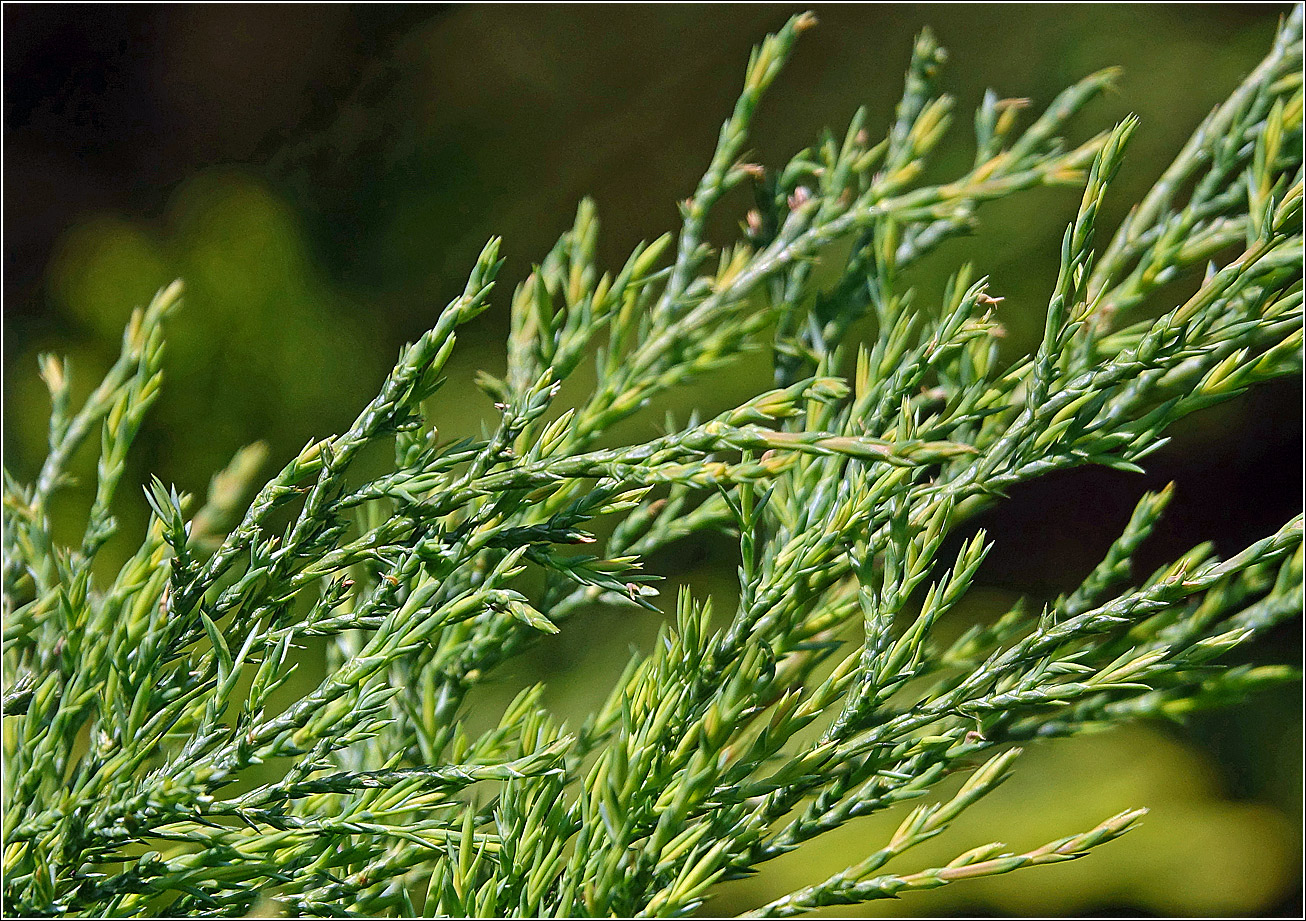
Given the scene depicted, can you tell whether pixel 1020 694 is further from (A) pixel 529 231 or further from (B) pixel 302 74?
(B) pixel 302 74

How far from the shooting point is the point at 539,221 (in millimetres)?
2211

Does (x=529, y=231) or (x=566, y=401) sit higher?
(x=529, y=231)

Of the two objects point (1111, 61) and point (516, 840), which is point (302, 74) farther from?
point (516, 840)

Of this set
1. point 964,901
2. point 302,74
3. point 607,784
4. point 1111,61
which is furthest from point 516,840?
point 302,74

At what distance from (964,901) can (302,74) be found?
2.31 metres

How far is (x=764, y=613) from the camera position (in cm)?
52

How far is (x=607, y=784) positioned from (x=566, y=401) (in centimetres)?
125

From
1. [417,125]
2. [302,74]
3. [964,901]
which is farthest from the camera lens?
[302,74]

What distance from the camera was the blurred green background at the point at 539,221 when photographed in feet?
5.52

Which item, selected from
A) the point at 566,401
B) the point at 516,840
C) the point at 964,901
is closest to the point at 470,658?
the point at 516,840

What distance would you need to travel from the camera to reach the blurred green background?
5.52 ft

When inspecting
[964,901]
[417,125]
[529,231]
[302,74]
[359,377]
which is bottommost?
[964,901]

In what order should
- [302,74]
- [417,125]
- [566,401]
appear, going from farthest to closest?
[302,74], [417,125], [566,401]

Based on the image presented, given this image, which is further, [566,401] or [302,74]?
[302,74]
